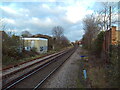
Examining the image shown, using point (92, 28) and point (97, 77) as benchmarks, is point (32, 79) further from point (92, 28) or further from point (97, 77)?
point (92, 28)

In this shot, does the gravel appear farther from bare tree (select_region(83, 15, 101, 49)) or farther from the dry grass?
bare tree (select_region(83, 15, 101, 49))

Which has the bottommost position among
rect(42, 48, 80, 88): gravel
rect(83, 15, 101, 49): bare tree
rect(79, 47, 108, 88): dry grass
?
rect(42, 48, 80, 88): gravel

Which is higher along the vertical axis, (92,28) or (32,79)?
(92,28)

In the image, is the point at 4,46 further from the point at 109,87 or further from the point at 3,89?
the point at 109,87

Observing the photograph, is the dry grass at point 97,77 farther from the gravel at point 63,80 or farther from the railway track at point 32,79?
the railway track at point 32,79

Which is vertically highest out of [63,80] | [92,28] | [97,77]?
[92,28]

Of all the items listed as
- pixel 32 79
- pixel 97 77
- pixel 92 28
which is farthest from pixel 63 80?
pixel 92 28

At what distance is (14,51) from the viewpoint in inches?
739

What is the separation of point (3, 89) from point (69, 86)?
3573 millimetres

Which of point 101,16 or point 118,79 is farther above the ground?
point 101,16

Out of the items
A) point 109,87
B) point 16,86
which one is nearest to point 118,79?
point 109,87

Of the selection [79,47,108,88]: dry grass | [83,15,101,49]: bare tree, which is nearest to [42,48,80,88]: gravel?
[79,47,108,88]: dry grass

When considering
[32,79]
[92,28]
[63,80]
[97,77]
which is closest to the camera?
[97,77]

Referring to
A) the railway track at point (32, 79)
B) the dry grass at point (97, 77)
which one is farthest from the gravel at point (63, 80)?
the dry grass at point (97, 77)
